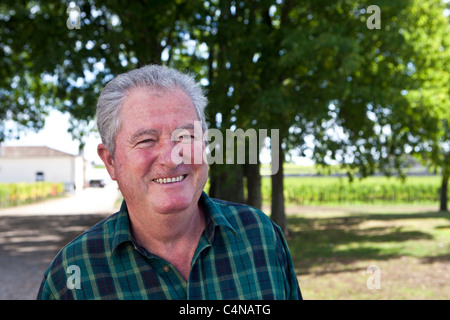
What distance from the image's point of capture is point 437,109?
15.0m

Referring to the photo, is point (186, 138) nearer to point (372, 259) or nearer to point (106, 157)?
point (106, 157)

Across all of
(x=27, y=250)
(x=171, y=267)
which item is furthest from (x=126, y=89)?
(x=27, y=250)

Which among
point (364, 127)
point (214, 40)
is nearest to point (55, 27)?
point (214, 40)

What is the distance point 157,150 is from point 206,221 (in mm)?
410

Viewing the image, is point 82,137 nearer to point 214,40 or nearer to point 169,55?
point 169,55

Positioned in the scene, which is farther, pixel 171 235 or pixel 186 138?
pixel 171 235

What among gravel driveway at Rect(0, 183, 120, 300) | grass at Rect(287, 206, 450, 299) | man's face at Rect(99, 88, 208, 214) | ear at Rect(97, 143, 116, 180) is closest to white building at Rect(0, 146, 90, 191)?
gravel driveway at Rect(0, 183, 120, 300)

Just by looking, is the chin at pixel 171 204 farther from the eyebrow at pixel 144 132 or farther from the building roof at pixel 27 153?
the building roof at pixel 27 153

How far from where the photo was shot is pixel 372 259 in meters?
13.1

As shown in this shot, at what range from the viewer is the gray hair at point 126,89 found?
1.84 meters

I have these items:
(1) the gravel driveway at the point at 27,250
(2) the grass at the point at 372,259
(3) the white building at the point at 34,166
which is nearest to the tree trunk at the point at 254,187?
(2) the grass at the point at 372,259

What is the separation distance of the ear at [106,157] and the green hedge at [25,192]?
35.0 metres

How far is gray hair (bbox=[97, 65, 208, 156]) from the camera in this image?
1841 millimetres
